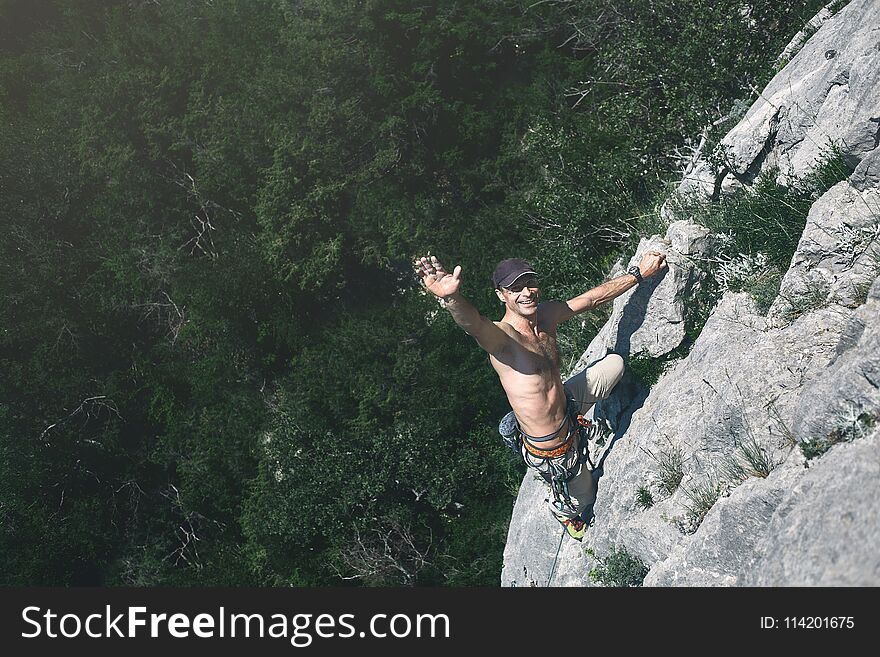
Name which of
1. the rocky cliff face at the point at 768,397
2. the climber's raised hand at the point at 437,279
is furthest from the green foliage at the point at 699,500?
the climber's raised hand at the point at 437,279

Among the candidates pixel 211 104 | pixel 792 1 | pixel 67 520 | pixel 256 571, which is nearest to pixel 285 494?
pixel 256 571

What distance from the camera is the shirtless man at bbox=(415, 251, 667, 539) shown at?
24.9 ft

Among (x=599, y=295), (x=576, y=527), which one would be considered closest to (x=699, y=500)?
(x=576, y=527)

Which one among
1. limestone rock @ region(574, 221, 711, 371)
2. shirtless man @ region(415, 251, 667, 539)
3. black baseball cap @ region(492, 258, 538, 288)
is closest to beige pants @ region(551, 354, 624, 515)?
shirtless man @ region(415, 251, 667, 539)

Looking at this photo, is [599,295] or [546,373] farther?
[599,295]

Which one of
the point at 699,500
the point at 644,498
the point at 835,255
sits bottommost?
the point at 644,498

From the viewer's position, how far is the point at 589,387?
27.9 feet

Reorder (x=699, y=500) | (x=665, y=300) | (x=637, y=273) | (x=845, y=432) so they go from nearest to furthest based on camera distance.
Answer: (x=845, y=432), (x=699, y=500), (x=637, y=273), (x=665, y=300)

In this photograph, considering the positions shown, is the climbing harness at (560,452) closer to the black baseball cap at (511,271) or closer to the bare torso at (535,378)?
the bare torso at (535,378)

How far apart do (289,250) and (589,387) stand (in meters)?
11.6

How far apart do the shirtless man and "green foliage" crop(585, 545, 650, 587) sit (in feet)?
2.71

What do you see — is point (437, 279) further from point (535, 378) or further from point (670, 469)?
point (670, 469)

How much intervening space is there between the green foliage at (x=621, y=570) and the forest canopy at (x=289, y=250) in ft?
20.4

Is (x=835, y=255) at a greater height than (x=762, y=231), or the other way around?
(x=835, y=255)
